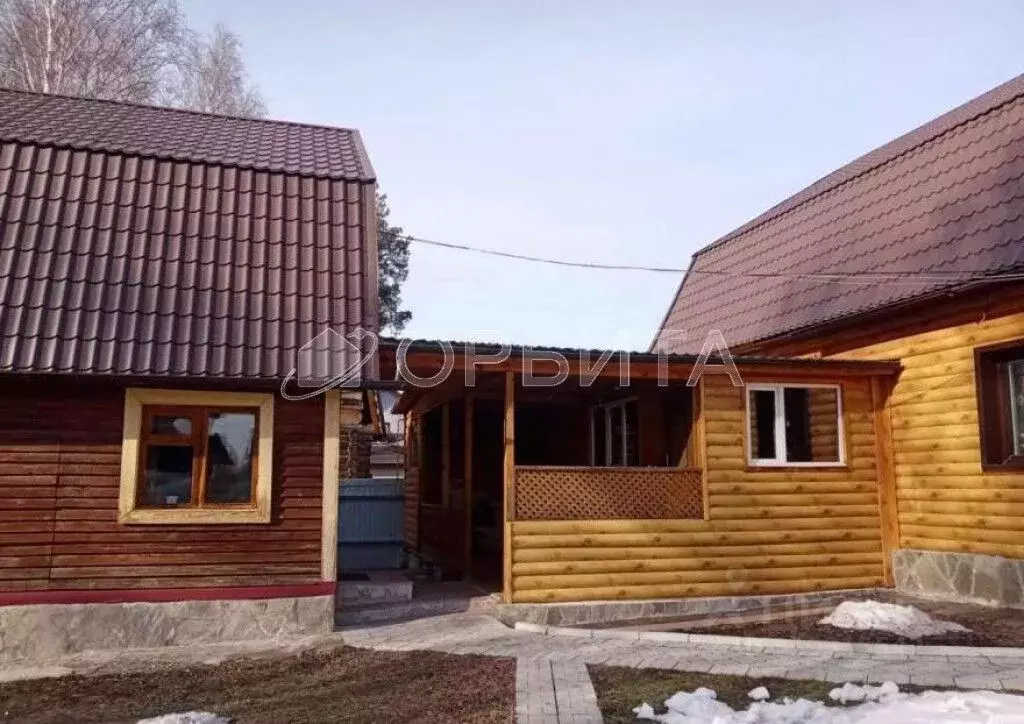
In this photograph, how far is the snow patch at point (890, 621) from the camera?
27.1ft

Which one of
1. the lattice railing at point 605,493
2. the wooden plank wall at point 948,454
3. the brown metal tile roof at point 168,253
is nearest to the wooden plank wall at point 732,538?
the lattice railing at point 605,493

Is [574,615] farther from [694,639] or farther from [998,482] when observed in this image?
[998,482]

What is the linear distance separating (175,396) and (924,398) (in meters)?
9.00

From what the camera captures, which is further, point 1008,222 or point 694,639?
point 1008,222

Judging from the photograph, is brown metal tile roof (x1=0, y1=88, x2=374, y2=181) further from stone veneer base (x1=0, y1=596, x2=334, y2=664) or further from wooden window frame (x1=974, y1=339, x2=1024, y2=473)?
wooden window frame (x1=974, y1=339, x2=1024, y2=473)

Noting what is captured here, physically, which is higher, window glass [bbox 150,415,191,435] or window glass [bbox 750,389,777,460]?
window glass [bbox 750,389,777,460]

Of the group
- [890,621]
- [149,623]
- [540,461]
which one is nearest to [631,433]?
[540,461]

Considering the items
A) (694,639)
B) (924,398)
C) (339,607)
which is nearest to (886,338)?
(924,398)

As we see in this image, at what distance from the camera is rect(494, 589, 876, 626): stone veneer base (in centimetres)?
931

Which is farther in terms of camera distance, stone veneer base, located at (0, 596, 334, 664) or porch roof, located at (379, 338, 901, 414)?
porch roof, located at (379, 338, 901, 414)

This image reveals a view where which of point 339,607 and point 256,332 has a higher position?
point 256,332

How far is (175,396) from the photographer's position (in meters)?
8.58

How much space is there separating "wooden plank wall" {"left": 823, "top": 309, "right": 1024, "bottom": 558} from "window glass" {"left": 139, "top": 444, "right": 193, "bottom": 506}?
8.79m

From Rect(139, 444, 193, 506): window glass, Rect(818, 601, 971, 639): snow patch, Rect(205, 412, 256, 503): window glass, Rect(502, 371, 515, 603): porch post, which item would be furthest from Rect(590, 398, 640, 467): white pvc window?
Rect(139, 444, 193, 506): window glass
